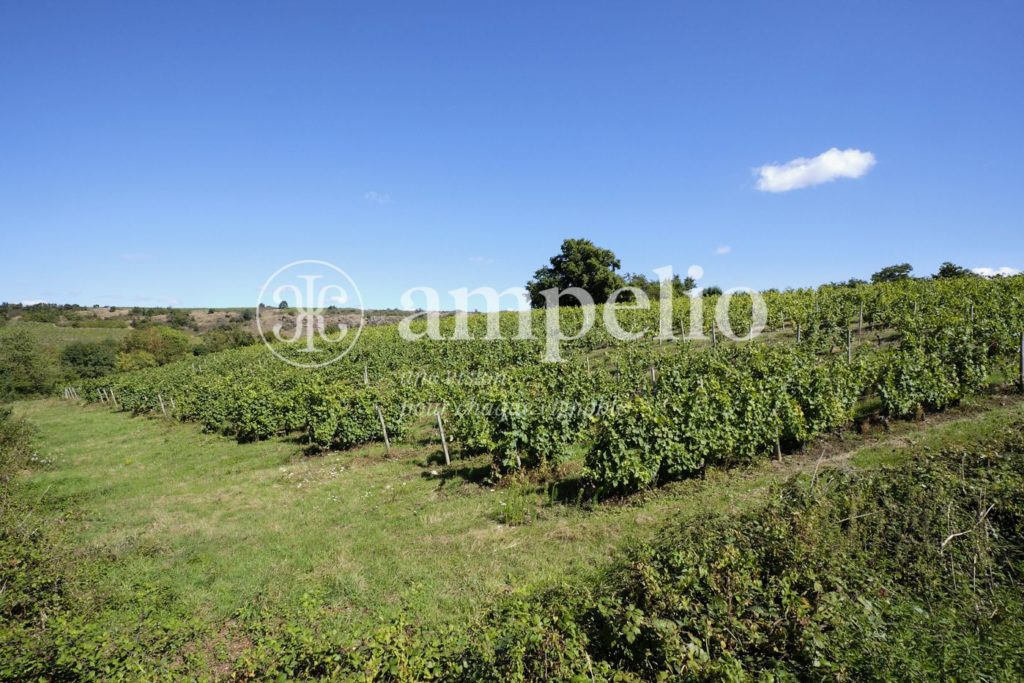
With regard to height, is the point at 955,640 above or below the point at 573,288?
below

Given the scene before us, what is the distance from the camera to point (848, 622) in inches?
148

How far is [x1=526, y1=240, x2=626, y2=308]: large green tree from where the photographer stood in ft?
168

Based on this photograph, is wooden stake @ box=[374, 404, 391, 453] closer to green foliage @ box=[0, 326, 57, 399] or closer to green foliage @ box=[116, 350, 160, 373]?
green foliage @ box=[116, 350, 160, 373]

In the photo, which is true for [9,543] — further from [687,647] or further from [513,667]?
[687,647]

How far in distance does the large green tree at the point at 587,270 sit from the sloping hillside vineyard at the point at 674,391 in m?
24.9

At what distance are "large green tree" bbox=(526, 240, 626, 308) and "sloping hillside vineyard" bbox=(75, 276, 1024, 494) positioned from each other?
2495 centimetres

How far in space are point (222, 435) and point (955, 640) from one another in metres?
21.3

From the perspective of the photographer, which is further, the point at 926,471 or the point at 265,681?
the point at 926,471

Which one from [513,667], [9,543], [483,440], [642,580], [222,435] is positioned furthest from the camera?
[222,435]

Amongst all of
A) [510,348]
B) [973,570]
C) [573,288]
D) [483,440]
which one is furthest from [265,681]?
[573,288]

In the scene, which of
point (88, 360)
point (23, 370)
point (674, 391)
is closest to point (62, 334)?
point (88, 360)

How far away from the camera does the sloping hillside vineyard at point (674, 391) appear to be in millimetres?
8945

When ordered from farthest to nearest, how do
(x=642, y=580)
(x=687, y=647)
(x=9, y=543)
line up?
(x=9, y=543)
(x=642, y=580)
(x=687, y=647)

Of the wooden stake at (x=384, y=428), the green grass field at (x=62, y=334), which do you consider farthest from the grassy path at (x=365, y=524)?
the green grass field at (x=62, y=334)
